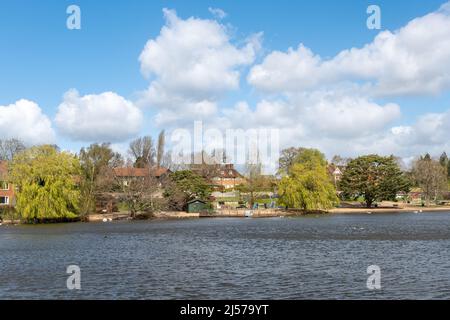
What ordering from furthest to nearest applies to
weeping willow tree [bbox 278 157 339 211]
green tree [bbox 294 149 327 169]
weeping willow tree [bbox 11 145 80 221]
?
green tree [bbox 294 149 327 169] < weeping willow tree [bbox 278 157 339 211] < weeping willow tree [bbox 11 145 80 221]

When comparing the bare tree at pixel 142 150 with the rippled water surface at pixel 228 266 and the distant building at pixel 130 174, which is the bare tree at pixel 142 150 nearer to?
the distant building at pixel 130 174

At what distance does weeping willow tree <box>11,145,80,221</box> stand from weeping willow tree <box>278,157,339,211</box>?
137 feet

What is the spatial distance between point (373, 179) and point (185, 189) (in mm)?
46659

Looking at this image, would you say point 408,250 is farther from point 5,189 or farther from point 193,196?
point 5,189

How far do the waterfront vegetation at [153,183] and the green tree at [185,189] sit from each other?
7.7 inches

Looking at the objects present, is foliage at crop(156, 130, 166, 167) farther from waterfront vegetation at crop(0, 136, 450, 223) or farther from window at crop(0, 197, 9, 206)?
window at crop(0, 197, 9, 206)

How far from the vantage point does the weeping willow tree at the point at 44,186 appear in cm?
7406

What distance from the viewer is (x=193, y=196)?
4195 inches

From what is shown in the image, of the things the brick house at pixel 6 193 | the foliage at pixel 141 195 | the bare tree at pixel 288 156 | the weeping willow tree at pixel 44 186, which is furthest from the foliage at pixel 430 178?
the brick house at pixel 6 193

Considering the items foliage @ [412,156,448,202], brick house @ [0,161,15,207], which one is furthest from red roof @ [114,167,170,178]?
foliage @ [412,156,448,202]

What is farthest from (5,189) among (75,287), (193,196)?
(75,287)

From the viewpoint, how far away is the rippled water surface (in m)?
25.2

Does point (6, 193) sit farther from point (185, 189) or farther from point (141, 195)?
point (185, 189)
